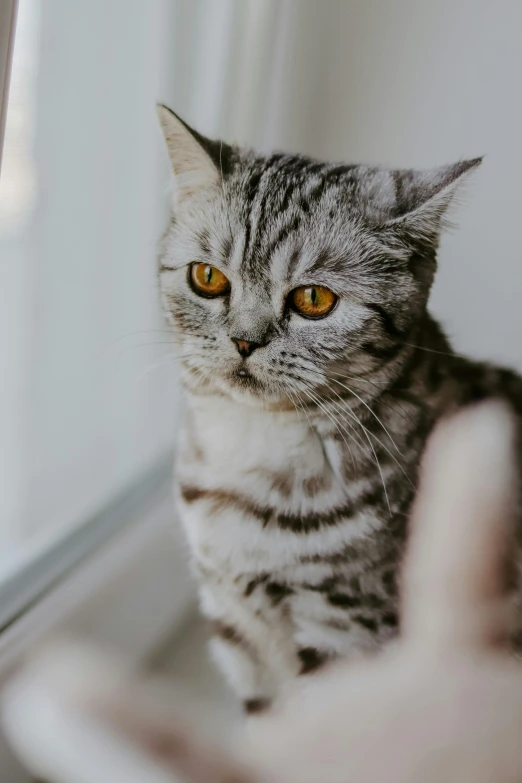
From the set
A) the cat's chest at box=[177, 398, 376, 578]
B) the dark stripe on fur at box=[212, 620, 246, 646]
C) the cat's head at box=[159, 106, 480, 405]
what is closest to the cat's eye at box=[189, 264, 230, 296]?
the cat's head at box=[159, 106, 480, 405]

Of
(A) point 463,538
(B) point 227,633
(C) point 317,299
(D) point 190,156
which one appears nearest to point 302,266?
(C) point 317,299

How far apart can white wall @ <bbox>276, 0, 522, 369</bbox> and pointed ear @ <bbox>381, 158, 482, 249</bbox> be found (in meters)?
0.03

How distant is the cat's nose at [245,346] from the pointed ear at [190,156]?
14 cm

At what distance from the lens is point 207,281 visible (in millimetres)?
560

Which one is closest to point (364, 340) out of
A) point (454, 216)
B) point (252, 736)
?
point (454, 216)

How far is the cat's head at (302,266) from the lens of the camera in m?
0.52

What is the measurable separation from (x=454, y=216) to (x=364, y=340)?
12 centimetres

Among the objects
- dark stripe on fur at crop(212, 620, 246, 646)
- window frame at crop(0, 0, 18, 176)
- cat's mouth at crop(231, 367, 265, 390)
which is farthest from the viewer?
dark stripe on fur at crop(212, 620, 246, 646)

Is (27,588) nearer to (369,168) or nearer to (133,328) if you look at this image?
(133,328)

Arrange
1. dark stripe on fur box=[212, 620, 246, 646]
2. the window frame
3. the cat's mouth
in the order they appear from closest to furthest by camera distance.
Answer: the window frame → the cat's mouth → dark stripe on fur box=[212, 620, 246, 646]

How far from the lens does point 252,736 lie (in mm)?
604

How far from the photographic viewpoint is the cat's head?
0.52m

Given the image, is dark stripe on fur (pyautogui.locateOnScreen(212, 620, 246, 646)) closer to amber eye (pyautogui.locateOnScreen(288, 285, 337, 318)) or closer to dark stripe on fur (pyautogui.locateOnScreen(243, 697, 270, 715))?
dark stripe on fur (pyautogui.locateOnScreen(243, 697, 270, 715))

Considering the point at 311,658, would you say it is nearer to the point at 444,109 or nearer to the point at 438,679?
the point at 438,679
